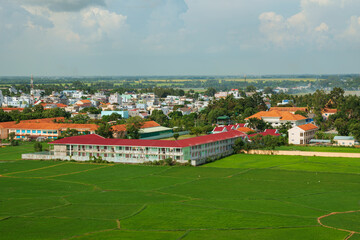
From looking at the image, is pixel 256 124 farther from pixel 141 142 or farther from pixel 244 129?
pixel 141 142

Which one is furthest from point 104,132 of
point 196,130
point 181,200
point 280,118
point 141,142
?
point 280,118

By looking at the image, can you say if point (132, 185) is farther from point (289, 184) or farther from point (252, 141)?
point (252, 141)

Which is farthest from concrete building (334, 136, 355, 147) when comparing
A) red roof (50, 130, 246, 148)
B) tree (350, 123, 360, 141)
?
red roof (50, 130, 246, 148)

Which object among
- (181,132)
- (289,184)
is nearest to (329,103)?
(181,132)

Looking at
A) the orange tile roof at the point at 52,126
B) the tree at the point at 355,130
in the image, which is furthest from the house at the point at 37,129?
the tree at the point at 355,130

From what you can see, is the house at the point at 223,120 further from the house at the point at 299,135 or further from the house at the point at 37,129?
the house at the point at 37,129

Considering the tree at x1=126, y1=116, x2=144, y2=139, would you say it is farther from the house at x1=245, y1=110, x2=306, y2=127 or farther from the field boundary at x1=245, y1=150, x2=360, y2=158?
the house at x1=245, y1=110, x2=306, y2=127
